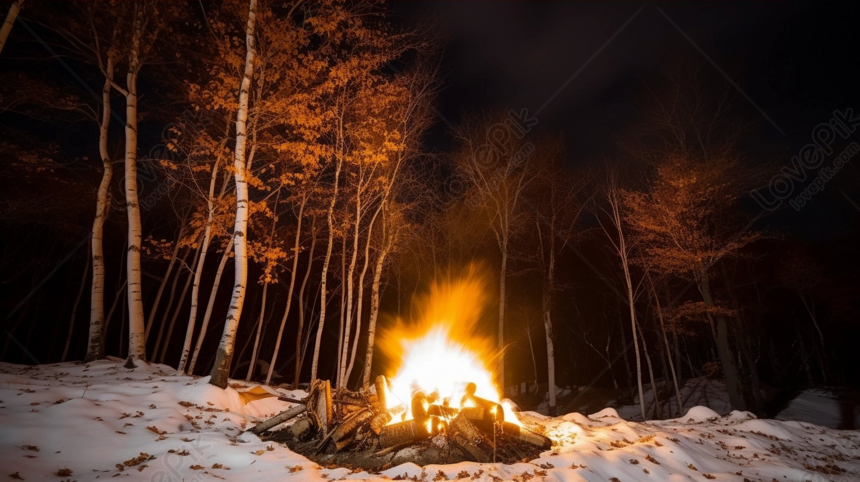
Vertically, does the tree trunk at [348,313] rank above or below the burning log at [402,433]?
above

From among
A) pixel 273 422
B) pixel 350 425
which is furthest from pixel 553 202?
pixel 273 422

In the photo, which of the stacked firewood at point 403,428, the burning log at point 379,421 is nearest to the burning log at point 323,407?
the stacked firewood at point 403,428

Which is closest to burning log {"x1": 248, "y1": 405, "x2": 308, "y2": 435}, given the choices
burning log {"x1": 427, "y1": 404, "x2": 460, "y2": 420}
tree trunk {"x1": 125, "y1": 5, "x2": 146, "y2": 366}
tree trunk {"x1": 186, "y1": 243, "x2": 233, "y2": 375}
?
burning log {"x1": 427, "y1": 404, "x2": 460, "y2": 420}

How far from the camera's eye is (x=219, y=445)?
21.9 feet

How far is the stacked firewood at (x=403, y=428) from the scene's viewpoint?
778 centimetres

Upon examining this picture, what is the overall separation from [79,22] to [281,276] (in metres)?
26.7

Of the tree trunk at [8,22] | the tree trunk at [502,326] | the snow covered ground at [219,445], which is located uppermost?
the tree trunk at [8,22]

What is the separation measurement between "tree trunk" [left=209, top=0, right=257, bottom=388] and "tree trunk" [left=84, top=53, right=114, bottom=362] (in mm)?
4813

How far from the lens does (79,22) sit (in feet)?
39.6

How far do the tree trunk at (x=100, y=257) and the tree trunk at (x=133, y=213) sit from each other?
2.33ft

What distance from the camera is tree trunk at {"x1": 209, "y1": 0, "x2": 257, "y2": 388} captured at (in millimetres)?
9570

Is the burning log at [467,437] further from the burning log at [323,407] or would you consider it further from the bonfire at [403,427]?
the burning log at [323,407]

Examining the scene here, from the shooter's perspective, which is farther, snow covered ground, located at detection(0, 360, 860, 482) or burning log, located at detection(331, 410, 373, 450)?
A: burning log, located at detection(331, 410, 373, 450)

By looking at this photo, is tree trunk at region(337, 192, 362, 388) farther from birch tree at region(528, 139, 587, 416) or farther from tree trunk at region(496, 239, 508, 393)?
birch tree at region(528, 139, 587, 416)
